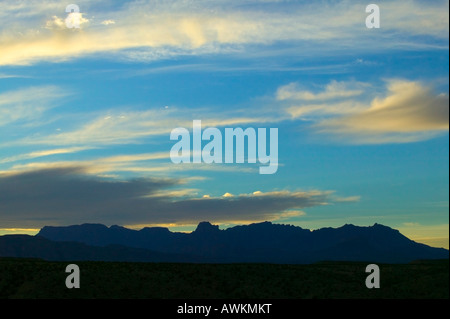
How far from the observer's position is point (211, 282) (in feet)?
299

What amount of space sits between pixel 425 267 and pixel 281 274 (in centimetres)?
2758

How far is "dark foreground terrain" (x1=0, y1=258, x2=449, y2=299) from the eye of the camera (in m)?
84.2

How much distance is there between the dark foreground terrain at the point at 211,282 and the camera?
276 ft

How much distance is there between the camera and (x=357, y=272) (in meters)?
100
